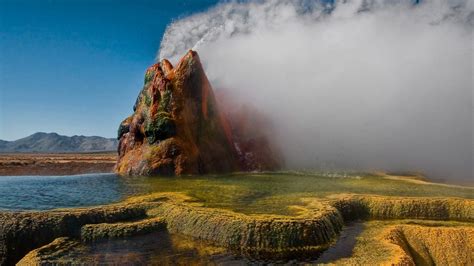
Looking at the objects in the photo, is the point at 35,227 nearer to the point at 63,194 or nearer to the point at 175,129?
the point at 63,194

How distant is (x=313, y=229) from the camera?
85.6 feet

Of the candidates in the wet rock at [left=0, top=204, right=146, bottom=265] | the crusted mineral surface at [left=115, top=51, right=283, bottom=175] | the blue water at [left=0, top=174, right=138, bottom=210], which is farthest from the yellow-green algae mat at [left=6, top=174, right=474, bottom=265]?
the crusted mineral surface at [left=115, top=51, right=283, bottom=175]

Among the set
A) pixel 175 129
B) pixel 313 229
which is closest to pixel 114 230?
pixel 313 229

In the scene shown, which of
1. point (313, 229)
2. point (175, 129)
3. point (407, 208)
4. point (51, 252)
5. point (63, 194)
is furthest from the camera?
point (175, 129)

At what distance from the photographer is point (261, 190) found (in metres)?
42.6

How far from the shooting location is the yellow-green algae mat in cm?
2444

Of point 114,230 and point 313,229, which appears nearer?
point 313,229

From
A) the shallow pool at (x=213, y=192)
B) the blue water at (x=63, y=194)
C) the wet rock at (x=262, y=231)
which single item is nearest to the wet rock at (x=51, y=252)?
the wet rock at (x=262, y=231)

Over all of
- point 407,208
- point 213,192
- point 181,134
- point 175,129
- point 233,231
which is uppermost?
point 175,129

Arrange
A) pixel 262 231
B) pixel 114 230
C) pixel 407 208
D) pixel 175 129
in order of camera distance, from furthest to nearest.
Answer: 1. pixel 175 129
2. pixel 407 208
3. pixel 114 230
4. pixel 262 231

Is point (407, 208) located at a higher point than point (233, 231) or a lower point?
higher

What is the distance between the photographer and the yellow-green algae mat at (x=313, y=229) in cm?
2444

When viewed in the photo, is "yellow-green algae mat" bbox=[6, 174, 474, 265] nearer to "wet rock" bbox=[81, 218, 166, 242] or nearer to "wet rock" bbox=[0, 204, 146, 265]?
"wet rock" bbox=[81, 218, 166, 242]

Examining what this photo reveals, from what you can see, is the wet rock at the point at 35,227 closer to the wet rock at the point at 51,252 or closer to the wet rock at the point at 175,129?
the wet rock at the point at 51,252
